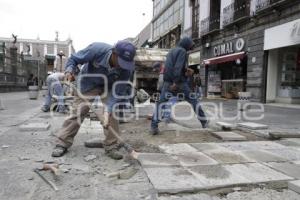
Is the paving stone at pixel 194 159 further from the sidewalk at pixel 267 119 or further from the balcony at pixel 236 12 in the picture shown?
the balcony at pixel 236 12

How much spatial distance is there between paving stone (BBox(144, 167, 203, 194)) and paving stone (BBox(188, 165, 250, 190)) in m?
0.08

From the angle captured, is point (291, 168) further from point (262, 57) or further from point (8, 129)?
point (262, 57)

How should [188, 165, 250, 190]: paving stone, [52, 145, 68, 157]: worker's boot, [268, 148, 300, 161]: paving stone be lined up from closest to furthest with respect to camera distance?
[188, 165, 250, 190]: paving stone
[52, 145, 68, 157]: worker's boot
[268, 148, 300, 161]: paving stone

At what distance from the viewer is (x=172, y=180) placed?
3.19 meters

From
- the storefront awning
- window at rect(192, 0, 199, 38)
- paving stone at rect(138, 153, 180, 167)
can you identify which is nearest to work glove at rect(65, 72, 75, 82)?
paving stone at rect(138, 153, 180, 167)

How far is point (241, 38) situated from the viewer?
18.1 metres

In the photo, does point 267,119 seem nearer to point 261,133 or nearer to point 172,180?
point 261,133

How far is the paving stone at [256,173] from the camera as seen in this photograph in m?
3.27

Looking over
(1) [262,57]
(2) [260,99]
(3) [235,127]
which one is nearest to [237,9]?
(1) [262,57]

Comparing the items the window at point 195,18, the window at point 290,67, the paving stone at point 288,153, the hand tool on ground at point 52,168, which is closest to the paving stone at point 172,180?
the hand tool on ground at point 52,168

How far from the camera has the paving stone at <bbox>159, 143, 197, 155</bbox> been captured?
14.4 ft

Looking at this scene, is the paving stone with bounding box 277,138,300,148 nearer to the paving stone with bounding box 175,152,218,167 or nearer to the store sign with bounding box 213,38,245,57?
the paving stone with bounding box 175,152,218,167

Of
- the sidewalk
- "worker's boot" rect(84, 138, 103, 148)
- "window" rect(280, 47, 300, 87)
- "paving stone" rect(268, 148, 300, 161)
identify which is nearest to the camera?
"paving stone" rect(268, 148, 300, 161)

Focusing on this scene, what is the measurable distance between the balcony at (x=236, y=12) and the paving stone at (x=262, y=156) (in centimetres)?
1411
